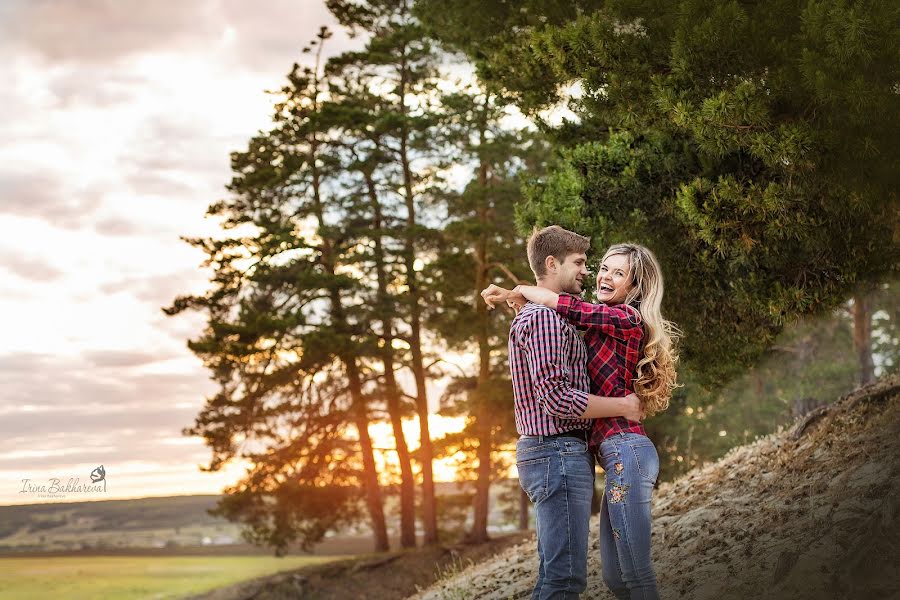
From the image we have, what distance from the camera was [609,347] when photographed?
4426 millimetres

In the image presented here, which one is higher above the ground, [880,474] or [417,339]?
[417,339]

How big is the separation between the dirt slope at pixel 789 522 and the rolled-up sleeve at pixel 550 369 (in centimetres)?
266

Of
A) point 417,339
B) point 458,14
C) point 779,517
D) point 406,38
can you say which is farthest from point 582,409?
point 406,38

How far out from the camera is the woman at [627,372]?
4.22 metres

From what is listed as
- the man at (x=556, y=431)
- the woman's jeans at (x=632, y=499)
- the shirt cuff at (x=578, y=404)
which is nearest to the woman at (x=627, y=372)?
the woman's jeans at (x=632, y=499)

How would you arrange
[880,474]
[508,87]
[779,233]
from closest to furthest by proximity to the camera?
[880,474] → [779,233] → [508,87]

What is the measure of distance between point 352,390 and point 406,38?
9.87 m

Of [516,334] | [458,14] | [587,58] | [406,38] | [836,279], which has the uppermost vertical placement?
[406,38]

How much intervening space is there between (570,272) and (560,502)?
1165 millimetres

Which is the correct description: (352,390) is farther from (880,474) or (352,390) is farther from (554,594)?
(554,594)

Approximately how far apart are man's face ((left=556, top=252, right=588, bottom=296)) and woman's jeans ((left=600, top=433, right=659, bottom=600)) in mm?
799

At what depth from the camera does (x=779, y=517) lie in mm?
7414

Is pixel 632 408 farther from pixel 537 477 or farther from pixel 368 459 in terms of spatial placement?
pixel 368 459
